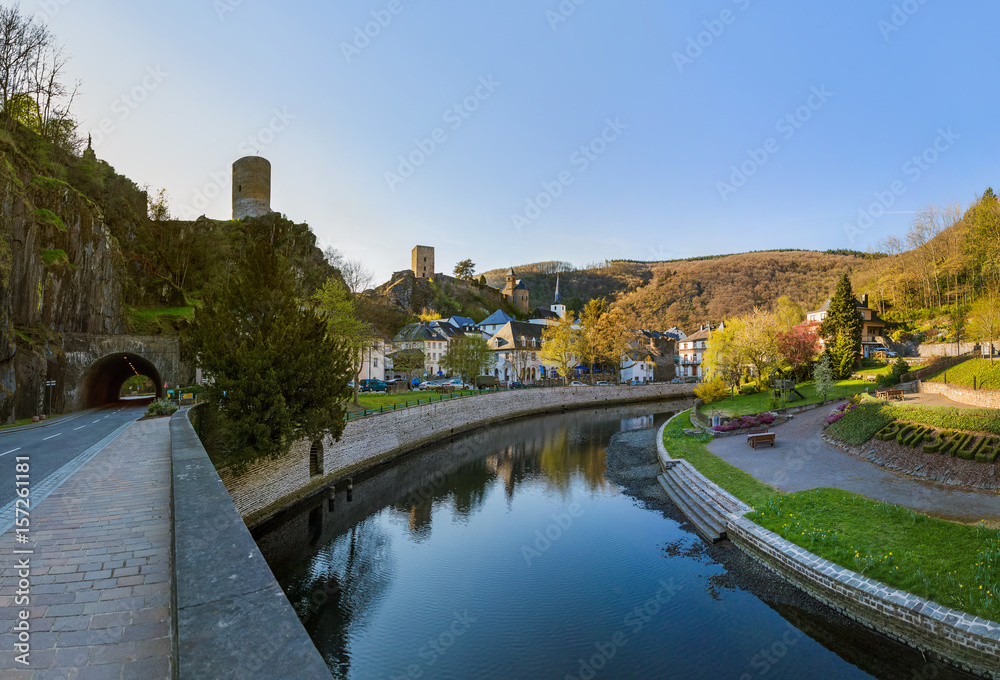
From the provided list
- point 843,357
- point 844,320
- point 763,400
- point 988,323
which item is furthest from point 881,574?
point 844,320

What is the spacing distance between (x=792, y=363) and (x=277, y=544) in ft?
132

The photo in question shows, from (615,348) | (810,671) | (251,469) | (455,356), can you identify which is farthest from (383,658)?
(615,348)

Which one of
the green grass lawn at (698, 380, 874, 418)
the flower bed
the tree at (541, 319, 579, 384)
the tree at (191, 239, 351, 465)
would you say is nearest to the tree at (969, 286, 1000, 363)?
the green grass lawn at (698, 380, 874, 418)

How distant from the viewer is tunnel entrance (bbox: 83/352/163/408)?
1151 inches

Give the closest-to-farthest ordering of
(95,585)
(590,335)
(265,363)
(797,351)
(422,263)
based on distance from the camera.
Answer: (95,585), (265,363), (797,351), (590,335), (422,263)

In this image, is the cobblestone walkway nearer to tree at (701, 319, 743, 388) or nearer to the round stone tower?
tree at (701, 319, 743, 388)

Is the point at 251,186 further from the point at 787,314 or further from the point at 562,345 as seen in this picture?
the point at 787,314

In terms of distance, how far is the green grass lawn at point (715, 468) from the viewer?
15926 mm

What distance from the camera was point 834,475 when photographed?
17.0m

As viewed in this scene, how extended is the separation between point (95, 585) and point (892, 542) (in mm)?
14572

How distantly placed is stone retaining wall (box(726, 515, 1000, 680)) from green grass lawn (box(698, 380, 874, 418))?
2047 cm

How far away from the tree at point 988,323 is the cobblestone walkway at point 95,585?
119ft

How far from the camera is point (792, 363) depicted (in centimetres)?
4053

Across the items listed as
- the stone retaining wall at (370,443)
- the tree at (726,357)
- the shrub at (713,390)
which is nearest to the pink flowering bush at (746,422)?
the shrub at (713,390)
